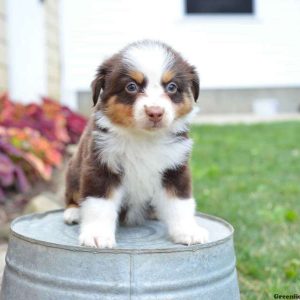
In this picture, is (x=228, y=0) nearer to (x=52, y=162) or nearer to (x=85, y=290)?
(x=52, y=162)

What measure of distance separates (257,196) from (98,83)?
346 centimetres

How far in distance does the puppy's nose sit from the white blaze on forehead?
0.16 meters

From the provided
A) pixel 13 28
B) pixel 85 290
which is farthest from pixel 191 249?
pixel 13 28

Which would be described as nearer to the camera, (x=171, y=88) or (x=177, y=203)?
(x=171, y=88)

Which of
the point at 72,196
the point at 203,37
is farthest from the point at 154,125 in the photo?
the point at 203,37

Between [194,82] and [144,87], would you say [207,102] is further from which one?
[144,87]

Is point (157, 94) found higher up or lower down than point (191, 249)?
higher up

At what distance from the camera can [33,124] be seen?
267 inches

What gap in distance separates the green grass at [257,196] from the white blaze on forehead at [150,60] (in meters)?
1.61

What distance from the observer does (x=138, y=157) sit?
3109 mm

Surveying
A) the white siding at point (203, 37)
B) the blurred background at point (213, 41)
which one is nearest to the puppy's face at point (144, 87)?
the blurred background at point (213, 41)

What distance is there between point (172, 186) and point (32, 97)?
18.5 feet

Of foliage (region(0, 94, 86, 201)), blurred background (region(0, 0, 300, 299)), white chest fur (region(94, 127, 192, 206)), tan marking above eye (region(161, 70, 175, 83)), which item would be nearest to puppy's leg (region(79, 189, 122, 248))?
white chest fur (region(94, 127, 192, 206))

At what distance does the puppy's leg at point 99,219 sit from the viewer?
2.87 meters
